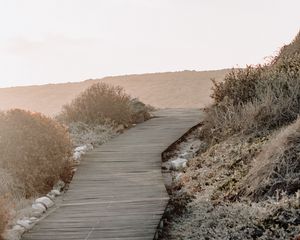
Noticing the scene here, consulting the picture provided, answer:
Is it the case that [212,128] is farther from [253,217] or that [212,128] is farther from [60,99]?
[60,99]

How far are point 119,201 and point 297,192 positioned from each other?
9.52 ft

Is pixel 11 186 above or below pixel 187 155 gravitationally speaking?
above

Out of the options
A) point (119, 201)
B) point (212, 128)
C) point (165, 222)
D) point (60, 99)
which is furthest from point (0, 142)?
point (60, 99)

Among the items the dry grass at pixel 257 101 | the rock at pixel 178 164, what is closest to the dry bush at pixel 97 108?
the dry grass at pixel 257 101

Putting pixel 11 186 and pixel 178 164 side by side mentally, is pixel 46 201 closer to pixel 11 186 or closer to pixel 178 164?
pixel 11 186

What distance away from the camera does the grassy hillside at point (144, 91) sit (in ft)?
165

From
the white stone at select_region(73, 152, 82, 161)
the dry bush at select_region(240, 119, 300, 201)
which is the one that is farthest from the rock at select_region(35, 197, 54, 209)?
the dry bush at select_region(240, 119, 300, 201)

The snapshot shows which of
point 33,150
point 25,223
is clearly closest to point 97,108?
point 33,150

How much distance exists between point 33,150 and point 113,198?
8.83 feet

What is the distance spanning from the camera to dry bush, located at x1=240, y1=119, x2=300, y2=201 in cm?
961

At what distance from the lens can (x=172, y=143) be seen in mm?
16047

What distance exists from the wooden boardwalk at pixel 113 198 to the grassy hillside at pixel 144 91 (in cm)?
3404

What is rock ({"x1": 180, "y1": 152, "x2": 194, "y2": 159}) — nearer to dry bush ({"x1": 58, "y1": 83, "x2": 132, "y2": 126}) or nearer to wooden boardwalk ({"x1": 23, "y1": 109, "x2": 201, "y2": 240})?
wooden boardwalk ({"x1": 23, "y1": 109, "x2": 201, "y2": 240})

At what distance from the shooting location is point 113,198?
10.7m
